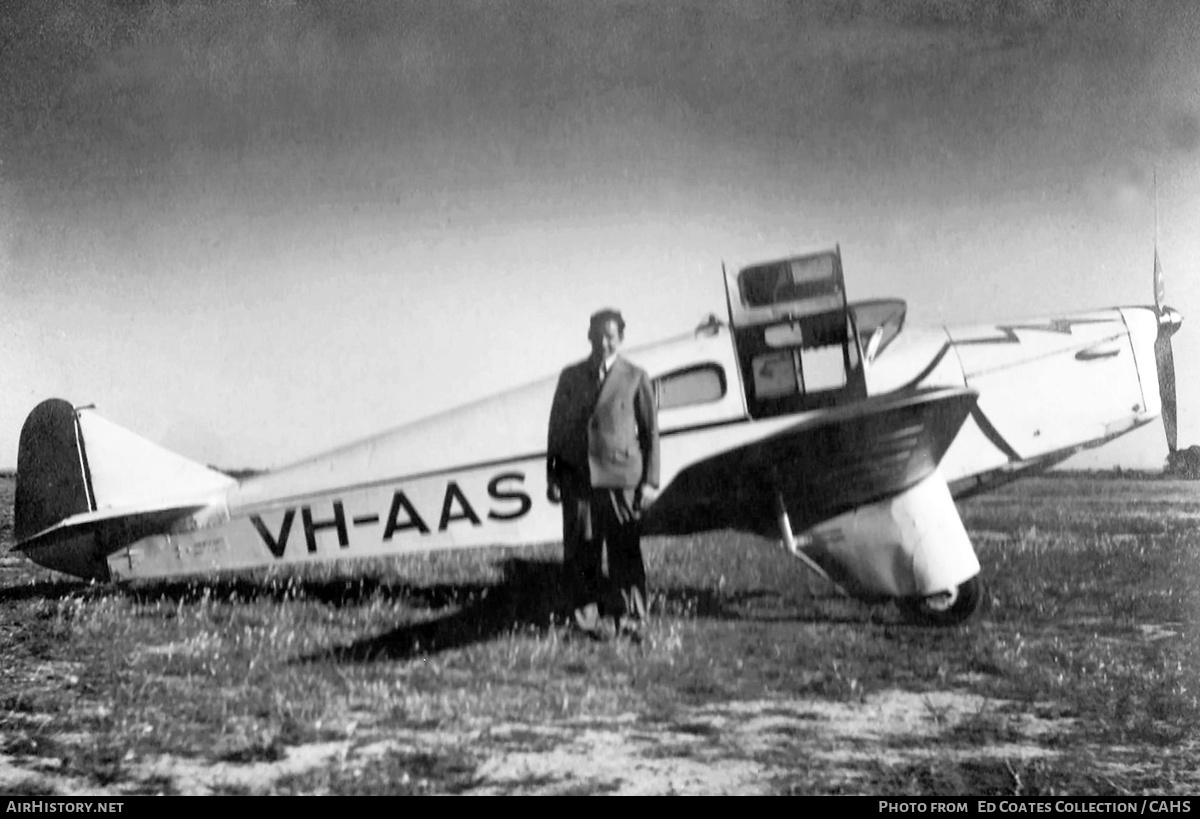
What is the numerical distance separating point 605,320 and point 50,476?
1.81 metres

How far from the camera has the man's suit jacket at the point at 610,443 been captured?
9.48ft

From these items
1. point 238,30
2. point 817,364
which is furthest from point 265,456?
point 817,364

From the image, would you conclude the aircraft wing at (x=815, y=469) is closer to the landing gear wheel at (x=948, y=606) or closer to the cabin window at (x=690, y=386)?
the cabin window at (x=690, y=386)

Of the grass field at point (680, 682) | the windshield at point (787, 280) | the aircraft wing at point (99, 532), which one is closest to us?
the grass field at point (680, 682)

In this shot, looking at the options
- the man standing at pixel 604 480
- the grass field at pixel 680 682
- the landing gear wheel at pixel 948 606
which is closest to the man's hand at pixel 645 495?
the man standing at pixel 604 480

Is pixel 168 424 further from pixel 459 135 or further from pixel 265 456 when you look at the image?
pixel 459 135

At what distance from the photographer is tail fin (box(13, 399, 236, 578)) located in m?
3.08

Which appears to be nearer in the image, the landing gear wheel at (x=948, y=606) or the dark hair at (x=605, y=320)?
the landing gear wheel at (x=948, y=606)

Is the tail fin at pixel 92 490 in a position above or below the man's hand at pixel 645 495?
above

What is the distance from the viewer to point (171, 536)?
306 centimetres

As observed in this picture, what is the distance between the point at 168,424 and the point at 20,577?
2.32ft

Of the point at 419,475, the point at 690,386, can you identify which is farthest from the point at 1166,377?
the point at 419,475

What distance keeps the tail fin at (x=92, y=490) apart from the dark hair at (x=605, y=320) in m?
1.24

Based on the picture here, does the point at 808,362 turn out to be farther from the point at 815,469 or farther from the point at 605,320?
the point at 605,320
